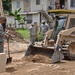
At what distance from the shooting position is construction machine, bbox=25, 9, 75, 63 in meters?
12.4

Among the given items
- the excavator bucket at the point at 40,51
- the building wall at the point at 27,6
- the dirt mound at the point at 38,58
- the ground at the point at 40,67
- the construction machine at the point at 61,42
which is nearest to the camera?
the ground at the point at 40,67

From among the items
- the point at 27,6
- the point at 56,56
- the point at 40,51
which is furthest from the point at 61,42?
the point at 27,6

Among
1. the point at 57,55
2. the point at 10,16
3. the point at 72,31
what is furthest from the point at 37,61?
the point at 10,16

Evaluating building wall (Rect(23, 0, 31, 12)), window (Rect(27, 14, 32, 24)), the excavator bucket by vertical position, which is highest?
building wall (Rect(23, 0, 31, 12))

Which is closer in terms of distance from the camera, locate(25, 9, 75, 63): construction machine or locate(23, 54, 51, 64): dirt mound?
locate(25, 9, 75, 63): construction machine

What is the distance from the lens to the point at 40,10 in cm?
4094

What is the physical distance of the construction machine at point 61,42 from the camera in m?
12.4

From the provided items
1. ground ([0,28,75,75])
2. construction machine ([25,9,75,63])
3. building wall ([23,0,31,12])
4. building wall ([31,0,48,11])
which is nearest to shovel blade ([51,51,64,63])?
construction machine ([25,9,75,63])

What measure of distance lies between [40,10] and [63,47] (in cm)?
2851

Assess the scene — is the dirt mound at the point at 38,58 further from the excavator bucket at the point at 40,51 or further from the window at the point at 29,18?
the window at the point at 29,18

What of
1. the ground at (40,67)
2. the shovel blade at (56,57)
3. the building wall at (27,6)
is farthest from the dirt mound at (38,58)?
the building wall at (27,6)

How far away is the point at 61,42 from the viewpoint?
1260 centimetres

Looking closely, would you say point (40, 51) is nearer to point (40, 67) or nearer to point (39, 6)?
point (40, 67)

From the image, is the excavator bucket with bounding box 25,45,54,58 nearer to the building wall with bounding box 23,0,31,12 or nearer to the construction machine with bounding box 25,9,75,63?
the construction machine with bounding box 25,9,75,63
